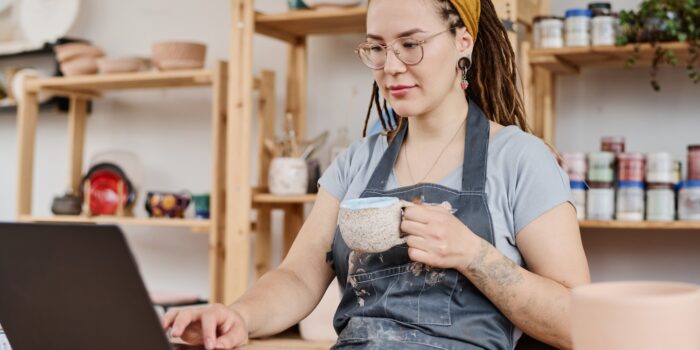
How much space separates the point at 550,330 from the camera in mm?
1169

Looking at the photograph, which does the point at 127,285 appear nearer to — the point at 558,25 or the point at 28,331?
the point at 28,331

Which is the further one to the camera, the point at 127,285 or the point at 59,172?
the point at 59,172

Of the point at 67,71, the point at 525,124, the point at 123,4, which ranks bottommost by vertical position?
the point at 525,124

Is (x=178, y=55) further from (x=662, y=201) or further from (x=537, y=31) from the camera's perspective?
(x=662, y=201)

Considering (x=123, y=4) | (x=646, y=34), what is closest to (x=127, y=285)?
(x=646, y=34)

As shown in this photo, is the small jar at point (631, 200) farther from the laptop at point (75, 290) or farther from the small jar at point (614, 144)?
the laptop at point (75, 290)

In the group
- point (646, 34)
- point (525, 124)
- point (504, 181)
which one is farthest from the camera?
point (646, 34)

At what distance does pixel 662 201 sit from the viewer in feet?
8.25

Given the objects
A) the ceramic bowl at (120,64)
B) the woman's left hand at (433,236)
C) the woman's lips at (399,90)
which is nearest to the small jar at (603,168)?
the woman's lips at (399,90)

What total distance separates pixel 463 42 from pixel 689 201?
137 centimetres

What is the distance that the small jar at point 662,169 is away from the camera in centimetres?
252

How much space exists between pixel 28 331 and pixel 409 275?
1.71 feet

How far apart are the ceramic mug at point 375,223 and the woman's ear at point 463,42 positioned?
0.42 m

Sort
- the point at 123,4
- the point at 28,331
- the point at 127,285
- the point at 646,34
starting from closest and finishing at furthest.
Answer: the point at 127,285, the point at 28,331, the point at 646,34, the point at 123,4
